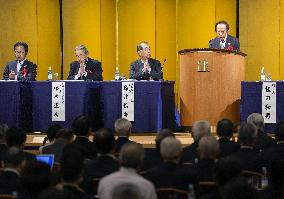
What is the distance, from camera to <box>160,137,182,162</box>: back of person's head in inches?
182

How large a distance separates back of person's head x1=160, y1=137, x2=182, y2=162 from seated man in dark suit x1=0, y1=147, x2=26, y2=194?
108 cm

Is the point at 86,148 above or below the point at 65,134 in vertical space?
below

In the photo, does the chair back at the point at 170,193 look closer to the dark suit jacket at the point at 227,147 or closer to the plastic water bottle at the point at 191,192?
the plastic water bottle at the point at 191,192

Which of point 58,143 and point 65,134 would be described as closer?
point 58,143

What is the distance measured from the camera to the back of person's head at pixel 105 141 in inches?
202

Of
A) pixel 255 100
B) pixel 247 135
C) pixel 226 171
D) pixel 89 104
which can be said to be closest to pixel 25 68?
pixel 89 104

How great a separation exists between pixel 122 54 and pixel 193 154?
748 cm

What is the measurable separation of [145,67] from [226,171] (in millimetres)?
6023

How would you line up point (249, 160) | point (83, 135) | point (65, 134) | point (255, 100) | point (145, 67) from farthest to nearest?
point (145, 67) → point (255, 100) → point (83, 135) → point (65, 134) → point (249, 160)

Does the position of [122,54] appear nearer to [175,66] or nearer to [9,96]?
[175,66]

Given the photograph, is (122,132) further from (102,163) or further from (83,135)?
(102,163)

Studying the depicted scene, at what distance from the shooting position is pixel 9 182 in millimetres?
4391

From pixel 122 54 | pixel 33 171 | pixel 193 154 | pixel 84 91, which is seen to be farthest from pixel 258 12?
pixel 33 171

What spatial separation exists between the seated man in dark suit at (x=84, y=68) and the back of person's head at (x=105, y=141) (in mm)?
4656
